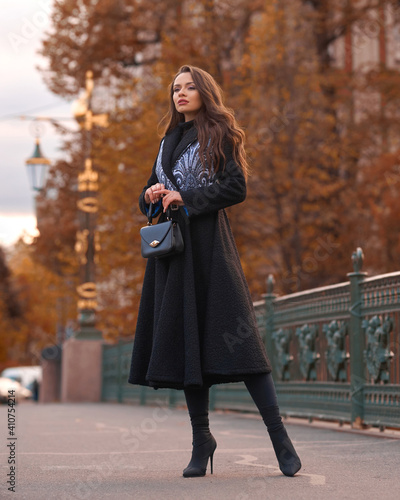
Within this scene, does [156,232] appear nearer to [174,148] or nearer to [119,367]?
[174,148]

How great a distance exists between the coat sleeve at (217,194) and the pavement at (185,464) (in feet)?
4.43

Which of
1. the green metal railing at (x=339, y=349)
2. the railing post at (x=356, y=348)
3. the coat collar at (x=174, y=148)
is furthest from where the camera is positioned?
the railing post at (x=356, y=348)

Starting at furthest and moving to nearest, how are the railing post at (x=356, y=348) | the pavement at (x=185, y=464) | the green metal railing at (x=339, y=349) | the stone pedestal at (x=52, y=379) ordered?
the stone pedestal at (x=52, y=379), the railing post at (x=356, y=348), the green metal railing at (x=339, y=349), the pavement at (x=185, y=464)

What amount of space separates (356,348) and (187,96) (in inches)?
160

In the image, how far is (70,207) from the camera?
2997 cm

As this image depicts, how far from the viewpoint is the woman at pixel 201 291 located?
4953 millimetres

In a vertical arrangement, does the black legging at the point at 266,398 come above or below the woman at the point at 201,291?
below

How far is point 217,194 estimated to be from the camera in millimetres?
5090

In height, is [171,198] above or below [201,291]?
above

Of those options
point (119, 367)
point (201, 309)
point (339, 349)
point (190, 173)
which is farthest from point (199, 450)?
point (119, 367)

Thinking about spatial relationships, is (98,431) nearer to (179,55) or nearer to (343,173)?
(179,55)

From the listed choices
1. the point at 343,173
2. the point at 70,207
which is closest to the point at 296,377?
the point at 343,173

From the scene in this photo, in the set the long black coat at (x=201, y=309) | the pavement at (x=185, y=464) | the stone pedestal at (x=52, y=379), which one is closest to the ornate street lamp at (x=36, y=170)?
the stone pedestal at (x=52, y=379)

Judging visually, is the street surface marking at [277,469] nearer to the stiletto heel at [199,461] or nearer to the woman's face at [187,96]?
the stiletto heel at [199,461]
